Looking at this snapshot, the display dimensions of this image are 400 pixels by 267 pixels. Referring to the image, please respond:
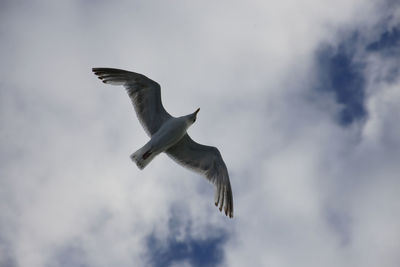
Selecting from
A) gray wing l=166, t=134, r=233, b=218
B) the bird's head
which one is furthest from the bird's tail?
the bird's head

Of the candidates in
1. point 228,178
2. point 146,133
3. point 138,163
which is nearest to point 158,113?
point 146,133

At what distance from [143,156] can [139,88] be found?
2385mm

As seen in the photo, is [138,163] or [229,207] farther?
[229,207]

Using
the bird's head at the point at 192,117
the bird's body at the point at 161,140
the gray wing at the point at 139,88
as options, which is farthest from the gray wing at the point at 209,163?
the gray wing at the point at 139,88

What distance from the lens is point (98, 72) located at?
1694 cm

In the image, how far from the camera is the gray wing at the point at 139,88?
55.4ft

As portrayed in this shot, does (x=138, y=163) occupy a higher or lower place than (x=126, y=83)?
lower

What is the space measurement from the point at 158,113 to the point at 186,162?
2.17 m

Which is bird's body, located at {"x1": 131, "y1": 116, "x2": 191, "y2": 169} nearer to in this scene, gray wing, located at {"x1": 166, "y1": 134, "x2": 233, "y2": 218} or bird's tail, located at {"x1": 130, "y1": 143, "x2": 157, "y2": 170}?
bird's tail, located at {"x1": 130, "y1": 143, "x2": 157, "y2": 170}

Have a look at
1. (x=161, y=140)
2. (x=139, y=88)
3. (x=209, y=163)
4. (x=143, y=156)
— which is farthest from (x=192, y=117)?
(x=143, y=156)

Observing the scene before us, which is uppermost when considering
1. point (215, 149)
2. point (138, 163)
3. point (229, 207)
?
point (215, 149)

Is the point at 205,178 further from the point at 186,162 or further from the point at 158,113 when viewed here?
the point at 158,113

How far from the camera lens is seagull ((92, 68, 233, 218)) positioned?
1666cm

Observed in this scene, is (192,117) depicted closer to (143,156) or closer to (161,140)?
(161,140)
